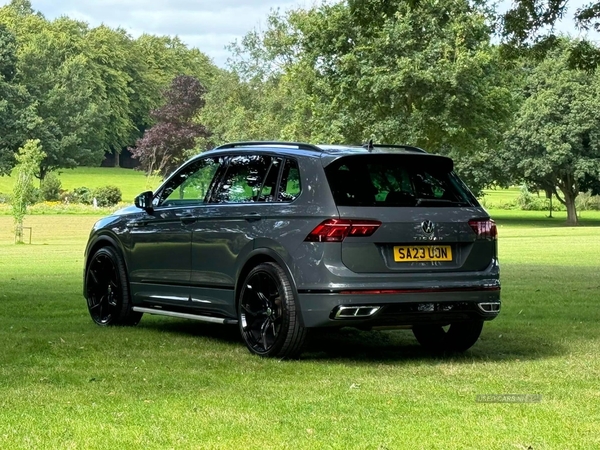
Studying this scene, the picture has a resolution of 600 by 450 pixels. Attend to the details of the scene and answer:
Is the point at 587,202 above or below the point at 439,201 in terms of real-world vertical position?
below

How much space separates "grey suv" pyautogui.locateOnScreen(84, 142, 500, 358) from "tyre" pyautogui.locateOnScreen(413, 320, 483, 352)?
0.01 m

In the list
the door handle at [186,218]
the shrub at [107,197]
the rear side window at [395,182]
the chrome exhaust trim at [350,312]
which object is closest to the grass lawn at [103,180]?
the shrub at [107,197]

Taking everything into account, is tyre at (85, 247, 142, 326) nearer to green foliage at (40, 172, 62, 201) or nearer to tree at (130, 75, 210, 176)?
green foliage at (40, 172, 62, 201)

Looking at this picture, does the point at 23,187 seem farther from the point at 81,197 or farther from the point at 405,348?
the point at 405,348

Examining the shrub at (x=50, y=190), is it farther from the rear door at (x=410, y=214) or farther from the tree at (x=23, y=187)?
the rear door at (x=410, y=214)

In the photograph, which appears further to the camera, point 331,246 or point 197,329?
point 197,329

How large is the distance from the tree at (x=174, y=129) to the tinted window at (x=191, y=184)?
10077 cm

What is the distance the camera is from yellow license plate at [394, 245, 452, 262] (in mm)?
9031

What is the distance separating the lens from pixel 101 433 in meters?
6.06

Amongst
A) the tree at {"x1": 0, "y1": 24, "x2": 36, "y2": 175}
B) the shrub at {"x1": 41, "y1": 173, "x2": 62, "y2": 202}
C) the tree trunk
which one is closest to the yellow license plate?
the tree trunk

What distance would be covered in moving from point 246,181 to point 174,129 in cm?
10438

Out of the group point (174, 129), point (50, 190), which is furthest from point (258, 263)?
point (174, 129)

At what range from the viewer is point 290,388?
7684 millimetres

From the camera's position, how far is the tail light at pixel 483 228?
9391 mm
